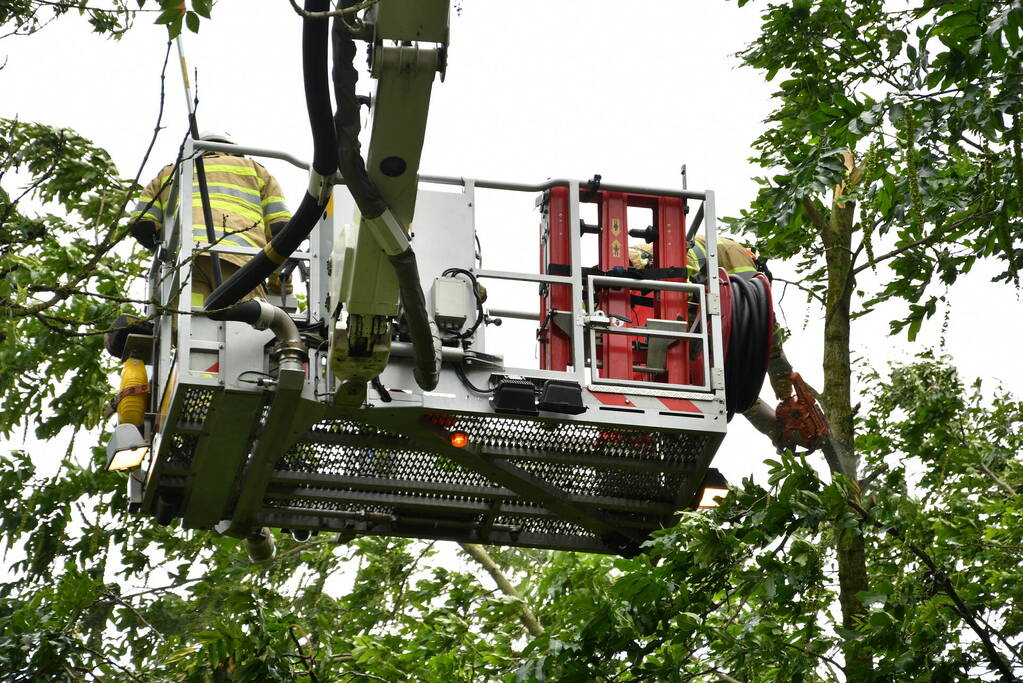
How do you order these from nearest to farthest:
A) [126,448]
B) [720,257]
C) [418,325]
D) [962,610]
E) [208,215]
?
[418,325]
[962,610]
[208,215]
[126,448]
[720,257]

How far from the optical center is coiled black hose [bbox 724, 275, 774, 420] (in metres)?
8.67

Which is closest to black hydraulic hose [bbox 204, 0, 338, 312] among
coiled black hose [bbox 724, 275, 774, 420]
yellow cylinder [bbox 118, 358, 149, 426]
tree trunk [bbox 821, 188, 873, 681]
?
yellow cylinder [bbox 118, 358, 149, 426]

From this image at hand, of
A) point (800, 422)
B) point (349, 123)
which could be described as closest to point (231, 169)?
point (349, 123)

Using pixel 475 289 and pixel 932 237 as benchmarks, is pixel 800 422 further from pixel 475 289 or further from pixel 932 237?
pixel 475 289

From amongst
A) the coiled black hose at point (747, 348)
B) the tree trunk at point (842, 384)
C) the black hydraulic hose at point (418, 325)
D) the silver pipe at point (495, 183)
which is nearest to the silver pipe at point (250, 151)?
the silver pipe at point (495, 183)

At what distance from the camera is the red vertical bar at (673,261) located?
8.64 meters

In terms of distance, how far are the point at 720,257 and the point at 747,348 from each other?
123 centimetres

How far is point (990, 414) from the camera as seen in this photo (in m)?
10.8

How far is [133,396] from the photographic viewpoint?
28.8 ft

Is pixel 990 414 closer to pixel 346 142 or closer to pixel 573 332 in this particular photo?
pixel 573 332

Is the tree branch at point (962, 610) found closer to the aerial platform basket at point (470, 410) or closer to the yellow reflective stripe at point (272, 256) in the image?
the aerial platform basket at point (470, 410)

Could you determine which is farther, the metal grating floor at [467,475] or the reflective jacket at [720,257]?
the reflective jacket at [720,257]

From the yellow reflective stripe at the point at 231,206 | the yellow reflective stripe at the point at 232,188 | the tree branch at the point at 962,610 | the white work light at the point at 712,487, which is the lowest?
the tree branch at the point at 962,610

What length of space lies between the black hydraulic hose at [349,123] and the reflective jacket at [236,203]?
1833 millimetres
